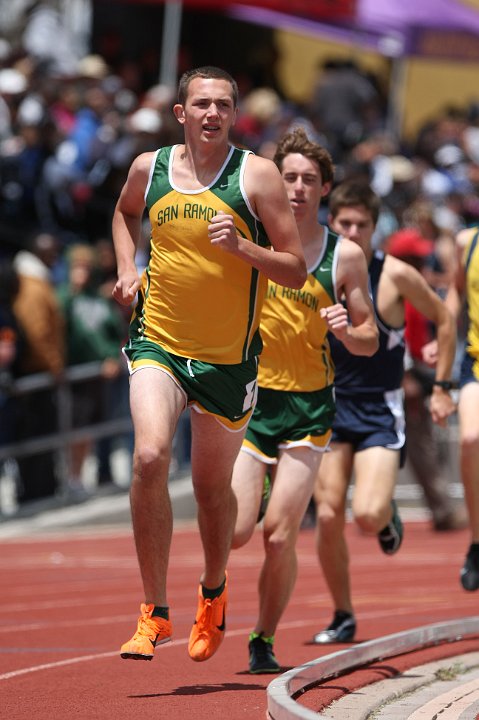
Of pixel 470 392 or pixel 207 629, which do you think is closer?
pixel 207 629

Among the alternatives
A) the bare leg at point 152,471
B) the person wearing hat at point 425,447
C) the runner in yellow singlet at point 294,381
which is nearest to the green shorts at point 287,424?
the runner in yellow singlet at point 294,381

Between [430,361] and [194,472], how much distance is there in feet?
8.35

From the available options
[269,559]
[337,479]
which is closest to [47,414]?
[337,479]

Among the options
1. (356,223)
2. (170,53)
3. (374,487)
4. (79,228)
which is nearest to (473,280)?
(356,223)

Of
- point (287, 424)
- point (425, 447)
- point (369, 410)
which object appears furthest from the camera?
point (425, 447)

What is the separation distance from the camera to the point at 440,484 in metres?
15.7

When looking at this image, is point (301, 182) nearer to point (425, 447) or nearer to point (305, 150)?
point (305, 150)

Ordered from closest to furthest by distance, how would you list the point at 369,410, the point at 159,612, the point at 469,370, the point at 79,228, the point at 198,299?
the point at 159,612 < the point at 198,299 < the point at 469,370 < the point at 369,410 < the point at 79,228

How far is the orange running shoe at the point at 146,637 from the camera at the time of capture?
6.95 m

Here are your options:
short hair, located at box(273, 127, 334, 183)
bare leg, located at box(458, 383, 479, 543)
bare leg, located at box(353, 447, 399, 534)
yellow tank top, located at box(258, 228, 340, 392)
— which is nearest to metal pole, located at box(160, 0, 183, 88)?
bare leg, located at box(353, 447, 399, 534)

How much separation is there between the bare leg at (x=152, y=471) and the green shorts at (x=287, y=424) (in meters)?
1.22

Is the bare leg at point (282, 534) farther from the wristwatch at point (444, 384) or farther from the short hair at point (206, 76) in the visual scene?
the short hair at point (206, 76)

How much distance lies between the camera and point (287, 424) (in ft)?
27.7

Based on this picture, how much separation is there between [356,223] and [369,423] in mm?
1128
